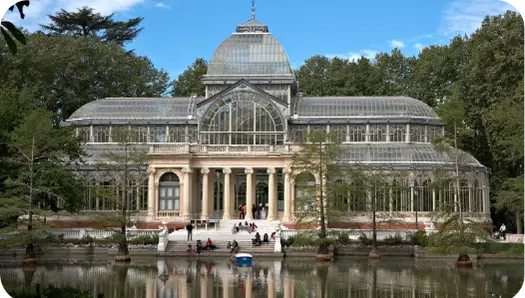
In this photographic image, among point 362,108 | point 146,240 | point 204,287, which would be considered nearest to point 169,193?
point 146,240

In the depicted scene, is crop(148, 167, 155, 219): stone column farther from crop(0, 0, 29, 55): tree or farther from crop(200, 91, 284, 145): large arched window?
crop(0, 0, 29, 55): tree

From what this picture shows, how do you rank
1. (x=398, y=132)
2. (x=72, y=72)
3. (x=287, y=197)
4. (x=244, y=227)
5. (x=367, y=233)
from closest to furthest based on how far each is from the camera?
(x=367, y=233) < (x=244, y=227) < (x=287, y=197) < (x=398, y=132) < (x=72, y=72)

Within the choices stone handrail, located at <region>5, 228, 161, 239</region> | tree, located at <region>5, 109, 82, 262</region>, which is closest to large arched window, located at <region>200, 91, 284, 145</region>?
stone handrail, located at <region>5, 228, 161, 239</region>

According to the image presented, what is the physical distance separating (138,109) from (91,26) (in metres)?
33.3

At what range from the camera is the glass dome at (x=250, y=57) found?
243 ft

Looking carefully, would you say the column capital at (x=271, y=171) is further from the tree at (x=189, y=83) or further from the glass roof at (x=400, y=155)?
the tree at (x=189, y=83)

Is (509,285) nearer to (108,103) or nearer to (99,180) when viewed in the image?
(99,180)

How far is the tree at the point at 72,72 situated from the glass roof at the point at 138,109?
696 cm

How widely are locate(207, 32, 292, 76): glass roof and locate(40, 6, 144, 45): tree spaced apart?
3322 cm

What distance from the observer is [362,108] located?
2854 inches

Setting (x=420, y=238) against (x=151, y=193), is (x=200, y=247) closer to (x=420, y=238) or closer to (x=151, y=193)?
(x=420, y=238)

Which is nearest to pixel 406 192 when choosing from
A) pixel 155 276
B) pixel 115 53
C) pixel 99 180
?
pixel 99 180

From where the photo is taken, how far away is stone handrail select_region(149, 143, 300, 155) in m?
67.4

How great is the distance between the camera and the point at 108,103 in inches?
2990
